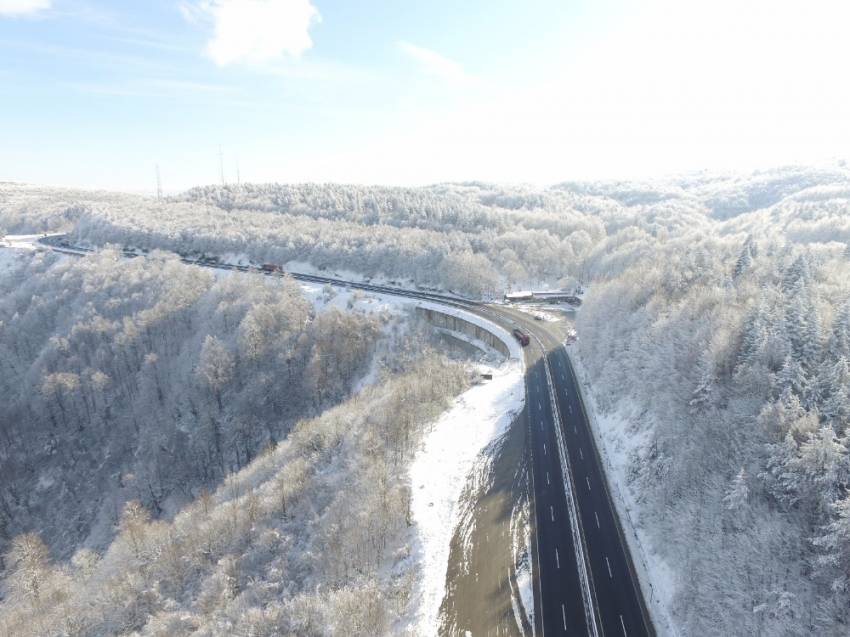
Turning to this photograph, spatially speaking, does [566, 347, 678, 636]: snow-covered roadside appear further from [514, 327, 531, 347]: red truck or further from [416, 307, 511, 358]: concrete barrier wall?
[416, 307, 511, 358]: concrete barrier wall

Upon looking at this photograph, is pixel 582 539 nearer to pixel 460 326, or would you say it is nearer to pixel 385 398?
pixel 385 398

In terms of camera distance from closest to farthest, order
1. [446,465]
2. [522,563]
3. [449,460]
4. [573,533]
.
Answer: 1. [522,563]
2. [573,533]
3. [446,465]
4. [449,460]

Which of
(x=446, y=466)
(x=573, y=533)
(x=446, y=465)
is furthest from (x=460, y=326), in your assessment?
(x=573, y=533)

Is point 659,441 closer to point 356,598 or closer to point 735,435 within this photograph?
point 735,435

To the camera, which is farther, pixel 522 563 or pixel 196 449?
pixel 196 449

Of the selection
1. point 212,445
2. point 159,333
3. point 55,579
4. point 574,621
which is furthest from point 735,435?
point 159,333

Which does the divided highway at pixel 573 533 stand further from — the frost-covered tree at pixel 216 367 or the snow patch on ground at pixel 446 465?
the frost-covered tree at pixel 216 367

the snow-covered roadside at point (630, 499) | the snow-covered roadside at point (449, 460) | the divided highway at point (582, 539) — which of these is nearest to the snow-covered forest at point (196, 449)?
the snow-covered roadside at point (449, 460)
